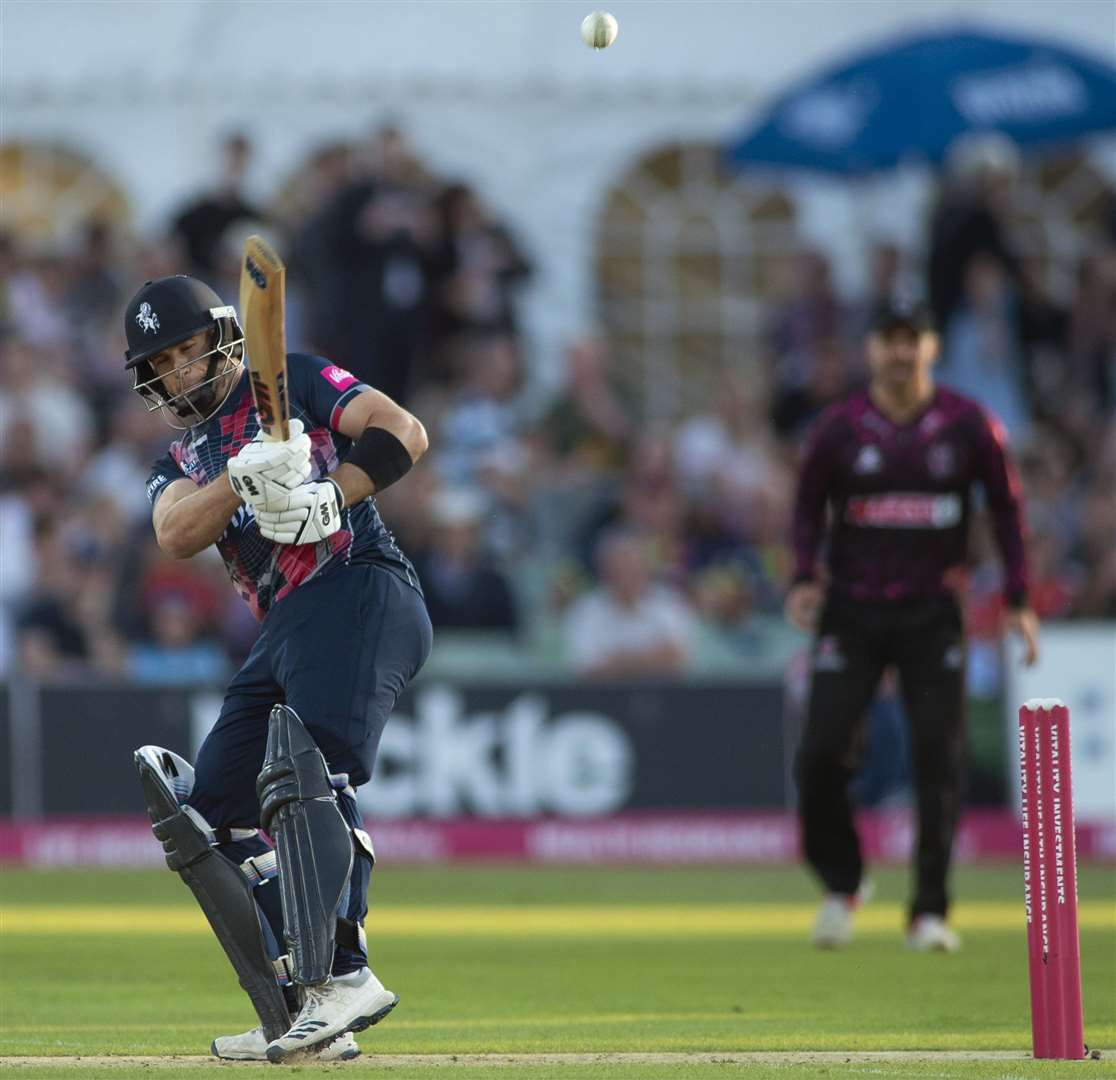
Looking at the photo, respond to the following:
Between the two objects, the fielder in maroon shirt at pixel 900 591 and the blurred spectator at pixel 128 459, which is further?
the blurred spectator at pixel 128 459

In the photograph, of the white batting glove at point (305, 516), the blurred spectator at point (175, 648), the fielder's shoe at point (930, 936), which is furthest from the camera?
the blurred spectator at point (175, 648)

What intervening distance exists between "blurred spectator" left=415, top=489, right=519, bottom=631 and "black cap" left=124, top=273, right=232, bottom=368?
810cm

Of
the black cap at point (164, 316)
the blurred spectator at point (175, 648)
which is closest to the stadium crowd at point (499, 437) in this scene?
the blurred spectator at point (175, 648)

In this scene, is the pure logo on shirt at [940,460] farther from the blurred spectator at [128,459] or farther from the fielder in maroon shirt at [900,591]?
the blurred spectator at [128,459]

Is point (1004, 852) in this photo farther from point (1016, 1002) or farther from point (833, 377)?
point (1016, 1002)

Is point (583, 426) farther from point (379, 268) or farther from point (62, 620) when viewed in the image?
point (62, 620)

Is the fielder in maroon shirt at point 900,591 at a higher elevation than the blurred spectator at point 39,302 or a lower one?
lower

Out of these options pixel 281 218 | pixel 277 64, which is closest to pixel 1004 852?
pixel 281 218

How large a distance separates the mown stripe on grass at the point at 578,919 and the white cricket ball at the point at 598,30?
3.64m

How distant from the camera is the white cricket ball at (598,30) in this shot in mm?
8008

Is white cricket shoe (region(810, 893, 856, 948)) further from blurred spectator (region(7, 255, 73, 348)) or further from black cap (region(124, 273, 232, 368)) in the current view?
blurred spectator (region(7, 255, 73, 348))

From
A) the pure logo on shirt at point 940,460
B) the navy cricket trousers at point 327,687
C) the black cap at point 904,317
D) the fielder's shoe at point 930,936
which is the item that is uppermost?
the black cap at point 904,317

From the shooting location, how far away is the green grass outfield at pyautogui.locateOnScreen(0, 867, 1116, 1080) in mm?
6059

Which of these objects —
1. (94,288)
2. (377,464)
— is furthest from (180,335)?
(94,288)
